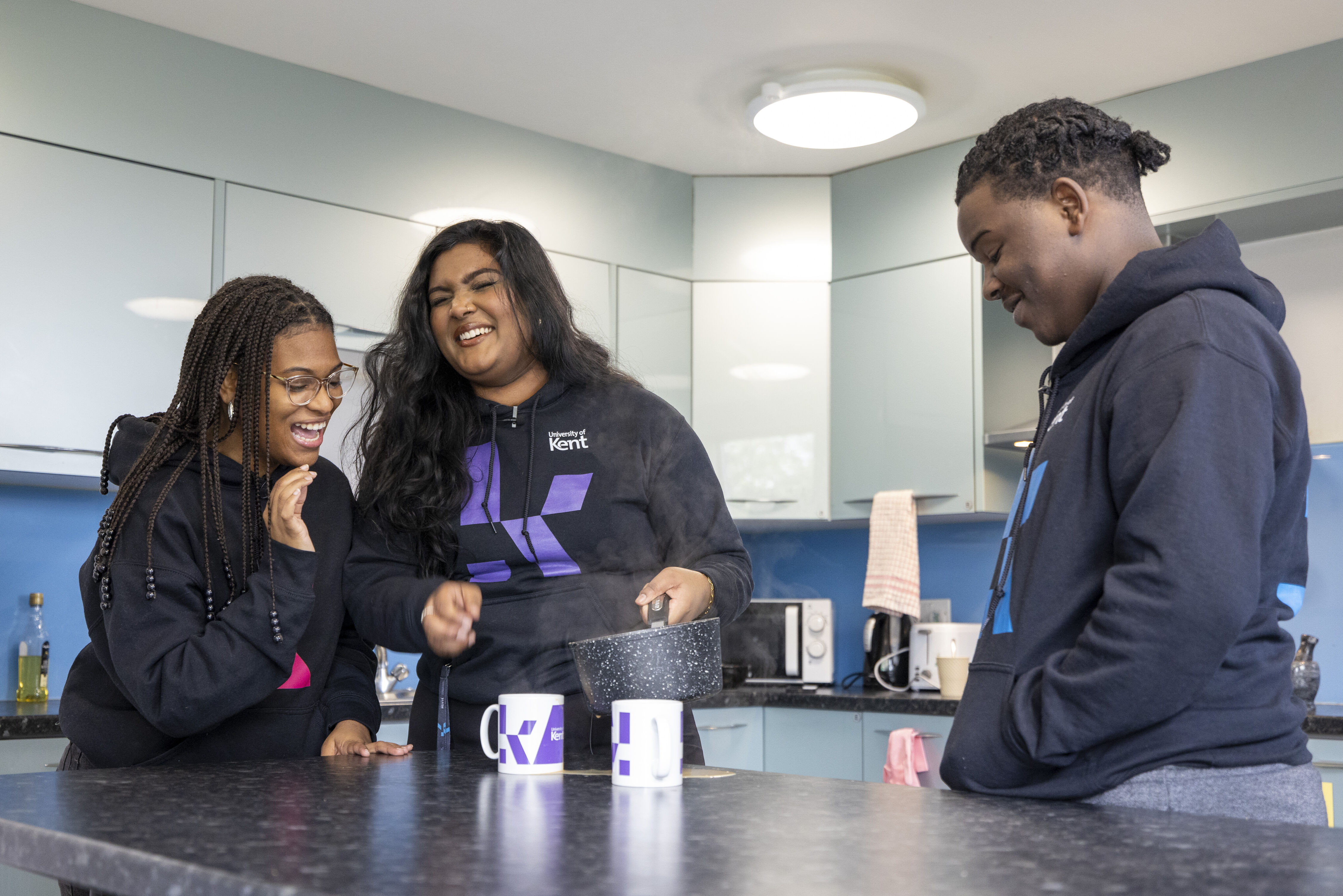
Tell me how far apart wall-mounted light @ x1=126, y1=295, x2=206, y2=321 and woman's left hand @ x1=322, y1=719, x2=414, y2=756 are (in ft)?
5.13

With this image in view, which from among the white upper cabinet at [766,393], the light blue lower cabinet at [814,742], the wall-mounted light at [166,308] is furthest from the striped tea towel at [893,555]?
the wall-mounted light at [166,308]

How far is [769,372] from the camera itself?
3.61 meters

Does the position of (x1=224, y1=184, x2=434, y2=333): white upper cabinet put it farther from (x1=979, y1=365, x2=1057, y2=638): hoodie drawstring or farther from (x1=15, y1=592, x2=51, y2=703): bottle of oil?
(x1=979, y1=365, x2=1057, y2=638): hoodie drawstring

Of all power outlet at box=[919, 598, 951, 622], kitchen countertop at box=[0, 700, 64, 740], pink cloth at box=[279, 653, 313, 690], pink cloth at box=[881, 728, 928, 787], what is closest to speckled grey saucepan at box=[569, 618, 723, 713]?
pink cloth at box=[279, 653, 313, 690]

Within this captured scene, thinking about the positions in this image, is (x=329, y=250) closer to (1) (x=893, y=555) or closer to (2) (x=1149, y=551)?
(1) (x=893, y=555)

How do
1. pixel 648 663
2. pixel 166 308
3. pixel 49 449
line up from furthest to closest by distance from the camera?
pixel 166 308, pixel 49 449, pixel 648 663

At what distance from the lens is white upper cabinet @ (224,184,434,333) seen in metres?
2.85

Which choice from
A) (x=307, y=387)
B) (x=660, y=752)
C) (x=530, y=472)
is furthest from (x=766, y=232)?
(x=660, y=752)

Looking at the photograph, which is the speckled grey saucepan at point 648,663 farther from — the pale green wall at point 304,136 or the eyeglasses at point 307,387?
the pale green wall at point 304,136

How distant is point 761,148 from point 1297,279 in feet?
4.72

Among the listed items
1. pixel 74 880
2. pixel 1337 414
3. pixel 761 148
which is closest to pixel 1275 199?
pixel 1337 414

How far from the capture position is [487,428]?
1.58m

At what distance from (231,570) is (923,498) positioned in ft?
7.85

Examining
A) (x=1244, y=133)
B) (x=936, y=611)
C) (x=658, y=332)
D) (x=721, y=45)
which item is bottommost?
(x=936, y=611)
